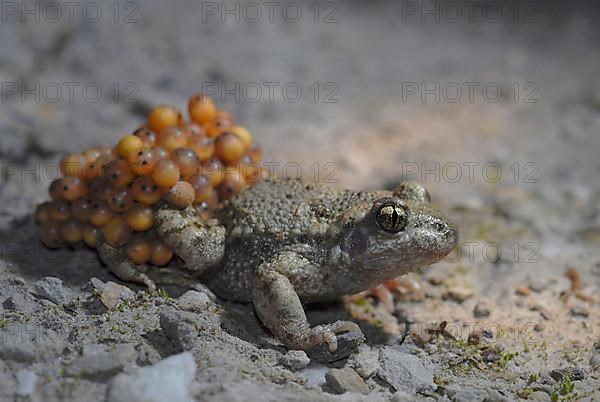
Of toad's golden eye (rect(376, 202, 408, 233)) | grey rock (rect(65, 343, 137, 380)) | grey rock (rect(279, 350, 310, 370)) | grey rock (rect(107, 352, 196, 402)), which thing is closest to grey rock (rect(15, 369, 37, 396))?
grey rock (rect(65, 343, 137, 380))

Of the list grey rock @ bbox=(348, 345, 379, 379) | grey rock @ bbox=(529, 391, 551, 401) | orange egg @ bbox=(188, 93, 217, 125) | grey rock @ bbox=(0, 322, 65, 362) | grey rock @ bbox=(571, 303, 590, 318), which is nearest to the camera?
grey rock @ bbox=(0, 322, 65, 362)

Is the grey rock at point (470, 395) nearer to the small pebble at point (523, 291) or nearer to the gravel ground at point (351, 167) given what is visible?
the gravel ground at point (351, 167)

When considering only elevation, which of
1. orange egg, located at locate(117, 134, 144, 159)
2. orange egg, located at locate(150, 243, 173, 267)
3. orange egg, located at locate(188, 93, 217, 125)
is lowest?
orange egg, located at locate(150, 243, 173, 267)

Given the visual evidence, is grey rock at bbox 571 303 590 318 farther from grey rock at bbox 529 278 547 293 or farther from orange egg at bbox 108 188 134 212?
orange egg at bbox 108 188 134 212

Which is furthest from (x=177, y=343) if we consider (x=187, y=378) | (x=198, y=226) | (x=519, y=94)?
(x=519, y=94)

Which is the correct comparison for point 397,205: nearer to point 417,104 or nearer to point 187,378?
point 187,378

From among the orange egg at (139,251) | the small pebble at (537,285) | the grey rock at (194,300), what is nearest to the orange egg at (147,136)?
the orange egg at (139,251)

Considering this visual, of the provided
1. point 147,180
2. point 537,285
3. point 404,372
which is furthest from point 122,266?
point 537,285
